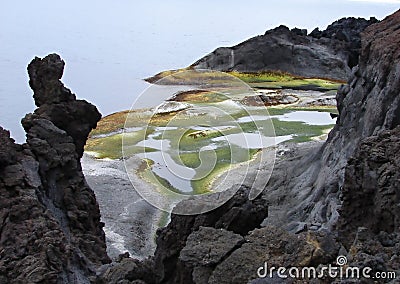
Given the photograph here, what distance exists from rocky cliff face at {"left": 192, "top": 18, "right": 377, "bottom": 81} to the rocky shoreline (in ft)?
189

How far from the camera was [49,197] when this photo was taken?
19672 mm

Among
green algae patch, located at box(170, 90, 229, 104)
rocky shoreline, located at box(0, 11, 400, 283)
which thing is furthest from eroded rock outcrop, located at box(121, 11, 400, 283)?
green algae patch, located at box(170, 90, 229, 104)

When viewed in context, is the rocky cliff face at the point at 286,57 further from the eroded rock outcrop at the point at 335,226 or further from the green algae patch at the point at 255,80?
the eroded rock outcrop at the point at 335,226

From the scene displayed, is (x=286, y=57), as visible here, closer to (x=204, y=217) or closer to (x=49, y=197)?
(x=49, y=197)

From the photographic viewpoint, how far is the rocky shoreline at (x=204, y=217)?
11508mm

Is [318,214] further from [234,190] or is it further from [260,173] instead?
[260,173]

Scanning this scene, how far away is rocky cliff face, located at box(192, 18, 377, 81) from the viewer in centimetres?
8612

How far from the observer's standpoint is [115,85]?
77.6 metres

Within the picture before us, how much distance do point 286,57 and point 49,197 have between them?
236 feet

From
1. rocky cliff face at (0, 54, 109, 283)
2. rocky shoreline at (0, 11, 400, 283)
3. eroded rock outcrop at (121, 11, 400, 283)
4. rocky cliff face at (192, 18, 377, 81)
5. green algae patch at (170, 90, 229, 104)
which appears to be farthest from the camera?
rocky cliff face at (192, 18, 377, 81)

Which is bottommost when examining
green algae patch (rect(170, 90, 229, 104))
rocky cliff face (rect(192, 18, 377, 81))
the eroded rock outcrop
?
the eroded rock outcrop

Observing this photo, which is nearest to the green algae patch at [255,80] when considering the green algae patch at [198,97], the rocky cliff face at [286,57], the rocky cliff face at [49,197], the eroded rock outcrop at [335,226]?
the rocky cliff face at [286,57]

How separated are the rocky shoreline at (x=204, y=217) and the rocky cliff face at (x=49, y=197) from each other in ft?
0.13

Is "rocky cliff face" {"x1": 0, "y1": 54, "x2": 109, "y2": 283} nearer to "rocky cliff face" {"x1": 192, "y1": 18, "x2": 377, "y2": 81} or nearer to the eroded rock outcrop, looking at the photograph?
the eroded rock outcrop
